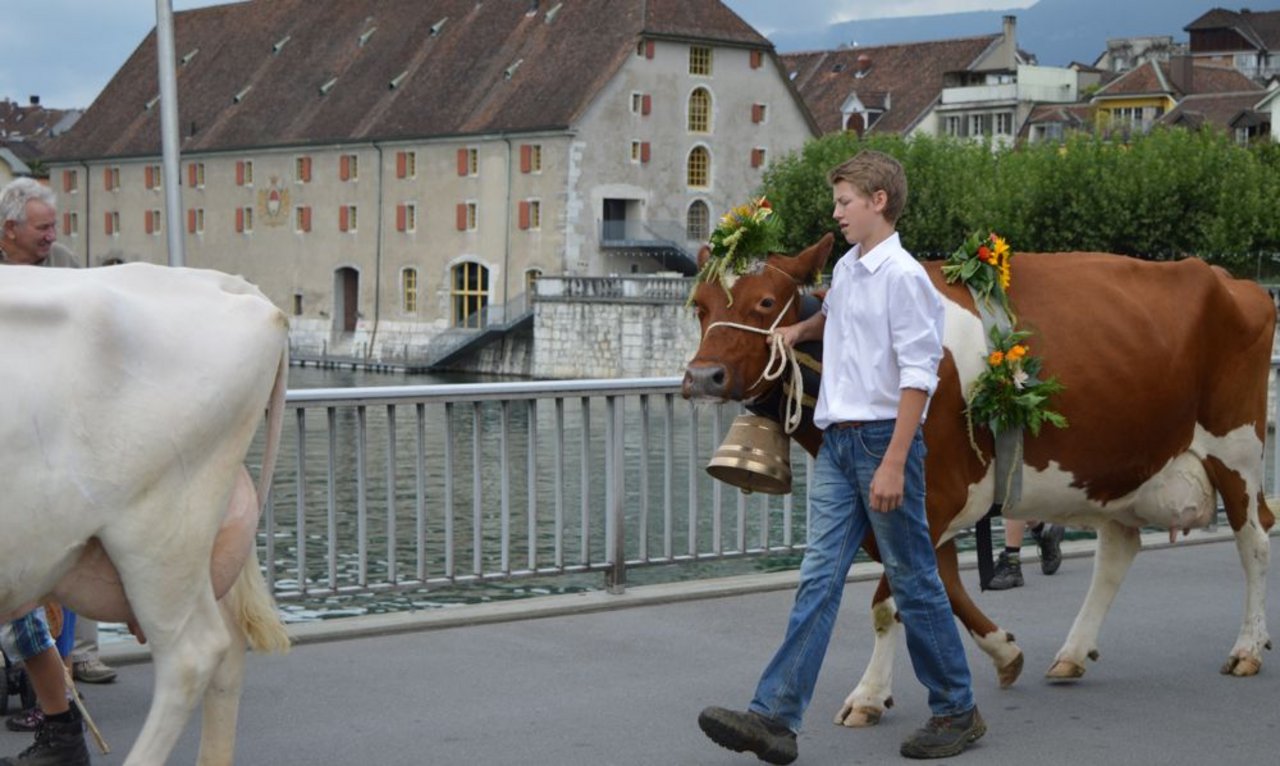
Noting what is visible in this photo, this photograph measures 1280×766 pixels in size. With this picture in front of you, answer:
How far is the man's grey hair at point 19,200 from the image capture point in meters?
6.75

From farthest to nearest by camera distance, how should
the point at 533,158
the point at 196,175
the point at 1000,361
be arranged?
the point at 196,175, the point at 533,158, the point at 1000,361

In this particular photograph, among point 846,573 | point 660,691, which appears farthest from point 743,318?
→ point 660,691

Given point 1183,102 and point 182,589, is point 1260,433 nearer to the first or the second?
point 182,589

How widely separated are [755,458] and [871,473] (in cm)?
50

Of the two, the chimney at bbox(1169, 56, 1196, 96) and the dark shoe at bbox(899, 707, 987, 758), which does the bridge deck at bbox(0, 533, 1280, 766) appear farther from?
the chimney at bbox(1169, 56, 1196, 96)

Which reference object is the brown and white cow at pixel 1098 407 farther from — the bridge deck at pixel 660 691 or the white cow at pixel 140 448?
the white cow at pixel 140 448

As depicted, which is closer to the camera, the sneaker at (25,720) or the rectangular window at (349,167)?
the sneaker at (25,720)

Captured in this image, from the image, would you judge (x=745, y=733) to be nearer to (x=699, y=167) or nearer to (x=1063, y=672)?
(x=1063, y=672)

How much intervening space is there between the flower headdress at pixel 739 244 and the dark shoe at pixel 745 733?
1.36 metres

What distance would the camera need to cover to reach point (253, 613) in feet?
18.9

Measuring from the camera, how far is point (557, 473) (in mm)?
9617

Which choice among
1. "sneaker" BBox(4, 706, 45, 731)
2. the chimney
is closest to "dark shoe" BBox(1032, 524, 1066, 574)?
"sneaker" BBox(4, 706, 45, 731)

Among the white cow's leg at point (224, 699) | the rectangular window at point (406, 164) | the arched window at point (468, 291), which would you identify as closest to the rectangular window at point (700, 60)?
the arched window at point (468, 291)

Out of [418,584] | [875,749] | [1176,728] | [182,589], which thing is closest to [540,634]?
[418,584]
